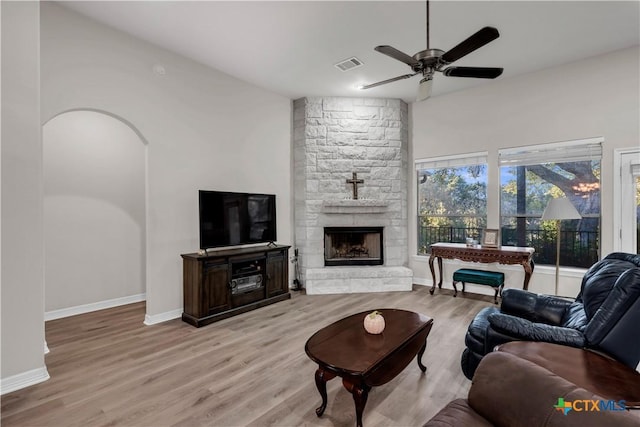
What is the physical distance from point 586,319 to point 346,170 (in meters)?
3.88

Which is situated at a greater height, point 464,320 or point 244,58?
point 244,58

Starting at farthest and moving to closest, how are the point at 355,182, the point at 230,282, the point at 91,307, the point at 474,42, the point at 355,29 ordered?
the point at 355,182, the point at 91,307, the point at 230,282, the point at 355,29, the point at 474,42

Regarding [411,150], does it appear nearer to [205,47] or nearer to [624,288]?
[205,47]

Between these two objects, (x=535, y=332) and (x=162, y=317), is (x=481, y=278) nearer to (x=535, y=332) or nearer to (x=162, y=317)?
(x=535, y=332)

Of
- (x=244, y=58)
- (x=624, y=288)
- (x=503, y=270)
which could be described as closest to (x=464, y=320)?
(x=503, y=270)

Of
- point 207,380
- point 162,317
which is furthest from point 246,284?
point 207,380

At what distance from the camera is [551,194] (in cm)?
446

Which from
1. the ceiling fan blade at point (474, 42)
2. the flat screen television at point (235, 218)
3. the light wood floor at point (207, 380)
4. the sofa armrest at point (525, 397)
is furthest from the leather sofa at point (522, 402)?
the flat screen television at point (235, 218)

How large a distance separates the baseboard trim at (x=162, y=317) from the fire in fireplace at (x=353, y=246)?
97.3 inches

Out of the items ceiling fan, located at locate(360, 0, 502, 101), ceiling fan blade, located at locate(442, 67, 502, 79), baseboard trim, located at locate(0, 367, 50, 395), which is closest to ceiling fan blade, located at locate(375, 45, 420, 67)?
ceiling fan, located at locate(360, 0, 502, 101)

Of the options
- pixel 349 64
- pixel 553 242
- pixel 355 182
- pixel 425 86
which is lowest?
pixel 553 242

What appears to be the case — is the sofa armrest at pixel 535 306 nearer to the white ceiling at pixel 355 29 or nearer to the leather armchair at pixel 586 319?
the leather armchair at pixel 586 319

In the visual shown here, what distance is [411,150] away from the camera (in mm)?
5738

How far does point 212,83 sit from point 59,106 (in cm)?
183
